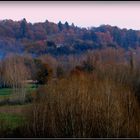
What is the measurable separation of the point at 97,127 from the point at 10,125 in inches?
127

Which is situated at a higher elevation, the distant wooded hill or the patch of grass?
the distant wooded hill

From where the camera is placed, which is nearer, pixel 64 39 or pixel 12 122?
pixel 12 122

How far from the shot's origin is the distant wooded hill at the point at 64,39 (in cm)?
3367

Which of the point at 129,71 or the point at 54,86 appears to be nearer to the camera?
the point at 54,86

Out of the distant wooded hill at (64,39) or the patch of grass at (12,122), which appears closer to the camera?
the patch of grass at (12,122)

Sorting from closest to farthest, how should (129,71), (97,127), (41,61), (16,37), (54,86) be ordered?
(97,127) → (54,86) → (129,71) → (41,61) → (16,37)

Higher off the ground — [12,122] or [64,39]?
[64,39]

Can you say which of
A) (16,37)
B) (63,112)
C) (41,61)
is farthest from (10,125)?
(16,37)

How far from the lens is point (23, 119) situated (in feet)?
46.9

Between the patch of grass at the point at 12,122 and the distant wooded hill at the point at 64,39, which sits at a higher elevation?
the distant wooded hill at the point at 64,39

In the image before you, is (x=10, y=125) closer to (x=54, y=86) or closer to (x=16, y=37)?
(x=54, y=86)

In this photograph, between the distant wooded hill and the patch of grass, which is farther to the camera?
the distant wooded hill

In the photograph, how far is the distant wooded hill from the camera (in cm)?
3367

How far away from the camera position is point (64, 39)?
39.8 metres
